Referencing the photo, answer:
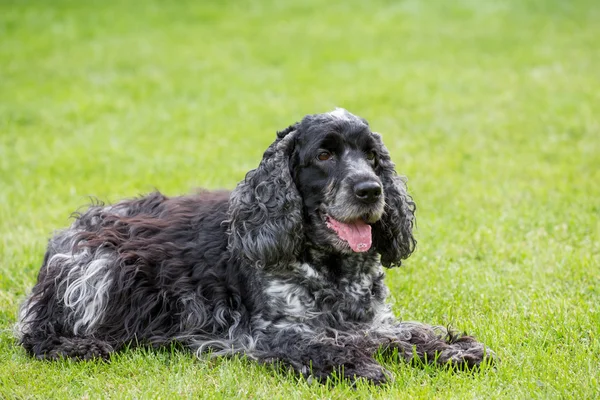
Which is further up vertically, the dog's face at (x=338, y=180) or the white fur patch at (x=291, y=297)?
the dog's face at (x=338, y=180)

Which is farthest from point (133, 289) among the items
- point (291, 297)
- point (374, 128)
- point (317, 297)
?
point (374, 128)

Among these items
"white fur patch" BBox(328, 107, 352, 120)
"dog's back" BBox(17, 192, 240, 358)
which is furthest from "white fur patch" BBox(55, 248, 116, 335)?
"white fur patch" BBox(328, 107, 352, 120)

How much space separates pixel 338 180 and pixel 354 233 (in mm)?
359

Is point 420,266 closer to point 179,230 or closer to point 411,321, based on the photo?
point 411,321

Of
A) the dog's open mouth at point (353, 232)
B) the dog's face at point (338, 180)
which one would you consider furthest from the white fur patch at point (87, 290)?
the dog's open mouth at point (353, 232)

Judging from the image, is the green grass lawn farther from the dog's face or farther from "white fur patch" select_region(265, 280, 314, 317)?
the dog's face

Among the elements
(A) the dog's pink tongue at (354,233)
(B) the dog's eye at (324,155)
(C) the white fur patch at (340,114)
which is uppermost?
(C) the white fur patch at (340,114)

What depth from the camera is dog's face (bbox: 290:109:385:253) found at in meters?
5.43

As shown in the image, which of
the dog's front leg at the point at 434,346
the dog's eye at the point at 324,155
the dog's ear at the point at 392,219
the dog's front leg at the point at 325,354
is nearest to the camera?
the dog's front leg at the point at 325,354

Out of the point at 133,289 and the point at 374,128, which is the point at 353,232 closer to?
the point at 133,289

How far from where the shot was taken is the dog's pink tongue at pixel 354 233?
18.1ft

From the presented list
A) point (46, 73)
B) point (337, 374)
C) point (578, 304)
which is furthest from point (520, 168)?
point (46, 73)

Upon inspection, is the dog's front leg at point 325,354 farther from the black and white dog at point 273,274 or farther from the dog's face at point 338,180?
the dog's face at point 338,180

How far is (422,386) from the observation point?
4.98 metres
